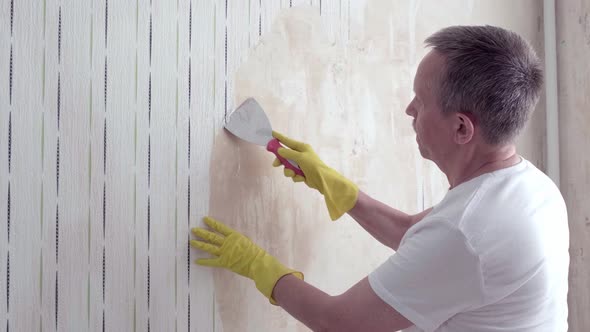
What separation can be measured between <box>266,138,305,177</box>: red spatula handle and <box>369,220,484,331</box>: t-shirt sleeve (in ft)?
1.49

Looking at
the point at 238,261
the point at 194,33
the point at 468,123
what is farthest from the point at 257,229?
the point at 468,123

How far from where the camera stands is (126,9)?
1487 millimetres

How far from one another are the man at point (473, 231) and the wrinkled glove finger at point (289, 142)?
0.35 metres

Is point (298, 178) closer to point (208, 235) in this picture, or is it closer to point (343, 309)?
point (208, 235)

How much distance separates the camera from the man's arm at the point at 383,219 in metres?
1.67

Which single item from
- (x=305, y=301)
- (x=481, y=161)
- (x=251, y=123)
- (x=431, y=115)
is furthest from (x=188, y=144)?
(x=481, y=161)

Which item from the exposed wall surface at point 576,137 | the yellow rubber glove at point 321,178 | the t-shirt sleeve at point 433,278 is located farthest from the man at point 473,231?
the exposed wall surface at point 576,137

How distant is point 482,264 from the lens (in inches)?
48.2

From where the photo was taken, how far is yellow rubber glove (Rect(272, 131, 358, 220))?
161 centimetres

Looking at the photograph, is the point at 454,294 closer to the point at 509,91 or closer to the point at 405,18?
the point at 509,91

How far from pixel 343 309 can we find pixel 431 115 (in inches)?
18.8

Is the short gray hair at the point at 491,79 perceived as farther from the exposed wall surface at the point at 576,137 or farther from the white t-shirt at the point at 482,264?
the exposed wall surface at the point at 576,137

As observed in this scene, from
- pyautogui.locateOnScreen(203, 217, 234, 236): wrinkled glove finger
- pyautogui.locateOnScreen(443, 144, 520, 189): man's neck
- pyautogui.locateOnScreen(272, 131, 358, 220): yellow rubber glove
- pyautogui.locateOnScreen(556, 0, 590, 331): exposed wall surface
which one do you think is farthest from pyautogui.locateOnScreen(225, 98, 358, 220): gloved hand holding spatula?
pyautogui.locateOnScreen(556, 0, 590, 331): exposed wall surface

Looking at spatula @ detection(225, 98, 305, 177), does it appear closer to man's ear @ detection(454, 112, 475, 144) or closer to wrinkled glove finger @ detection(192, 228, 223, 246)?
wrinkled glove finger @ detection(192, 228, 223, 246)
